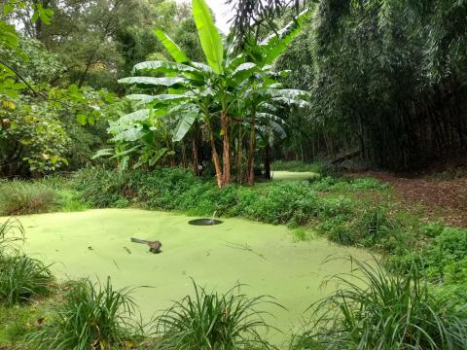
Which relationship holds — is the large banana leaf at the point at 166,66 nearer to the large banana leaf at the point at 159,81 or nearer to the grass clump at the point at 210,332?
the large banana leaf at the point at 159,81

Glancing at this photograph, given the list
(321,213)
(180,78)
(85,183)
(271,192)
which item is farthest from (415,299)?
(85,183)

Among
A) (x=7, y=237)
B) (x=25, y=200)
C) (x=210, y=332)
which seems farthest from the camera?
(x=25, y=200)

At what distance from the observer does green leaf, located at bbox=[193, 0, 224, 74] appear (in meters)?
5.23

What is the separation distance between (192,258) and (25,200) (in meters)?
4.31

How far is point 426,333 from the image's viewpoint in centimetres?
142

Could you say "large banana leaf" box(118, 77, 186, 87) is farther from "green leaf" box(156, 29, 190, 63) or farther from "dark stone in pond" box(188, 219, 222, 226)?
"dark stone in pond" box(188, 219, 222, 226)

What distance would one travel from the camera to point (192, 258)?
3.45 m

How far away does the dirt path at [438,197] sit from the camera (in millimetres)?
4043

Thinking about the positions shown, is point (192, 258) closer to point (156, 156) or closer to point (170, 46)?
point (170, 46)

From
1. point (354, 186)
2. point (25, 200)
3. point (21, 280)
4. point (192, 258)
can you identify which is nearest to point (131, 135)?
point (25, 200)

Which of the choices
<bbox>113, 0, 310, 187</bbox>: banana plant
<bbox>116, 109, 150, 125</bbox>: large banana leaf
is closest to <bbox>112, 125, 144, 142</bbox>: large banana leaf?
<bbox>116, 109, 150, 125</bbox>: large banana leaf

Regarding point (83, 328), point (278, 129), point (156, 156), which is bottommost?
point (83, 328)

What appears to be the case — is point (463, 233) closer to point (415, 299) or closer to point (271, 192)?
point (415, 299)

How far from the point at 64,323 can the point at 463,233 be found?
3155mm
